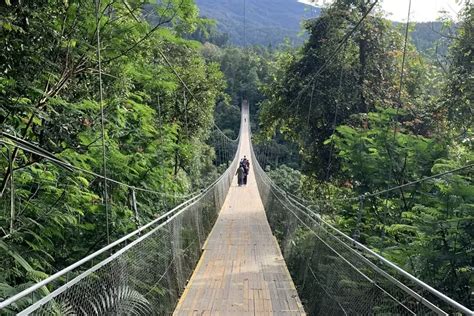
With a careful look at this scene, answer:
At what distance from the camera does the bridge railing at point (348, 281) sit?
1738 mm

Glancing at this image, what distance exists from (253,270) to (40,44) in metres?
3.06

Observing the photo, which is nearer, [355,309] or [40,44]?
[355,309]

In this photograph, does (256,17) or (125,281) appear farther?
(256,17)

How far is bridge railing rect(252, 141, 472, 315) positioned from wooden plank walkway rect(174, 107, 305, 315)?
179mm

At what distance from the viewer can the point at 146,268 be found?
9.14 feet

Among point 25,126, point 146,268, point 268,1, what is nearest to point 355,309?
point 146,268

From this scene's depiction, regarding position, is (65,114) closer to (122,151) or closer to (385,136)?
(122,151)

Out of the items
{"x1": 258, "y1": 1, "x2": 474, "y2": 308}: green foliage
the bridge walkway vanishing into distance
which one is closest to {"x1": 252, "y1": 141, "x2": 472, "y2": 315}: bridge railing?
the bridge walkway vanishing into distance

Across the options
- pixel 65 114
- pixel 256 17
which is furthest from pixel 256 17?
pixel 65 114

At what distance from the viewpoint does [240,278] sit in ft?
15.3

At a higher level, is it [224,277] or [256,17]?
[256,17]

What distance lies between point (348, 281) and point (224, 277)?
2352 millimetres

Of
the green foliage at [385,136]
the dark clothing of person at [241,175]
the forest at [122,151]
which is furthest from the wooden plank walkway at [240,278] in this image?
the dark clothing of person at [241,175]

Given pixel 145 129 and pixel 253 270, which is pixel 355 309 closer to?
pixel 253 270
